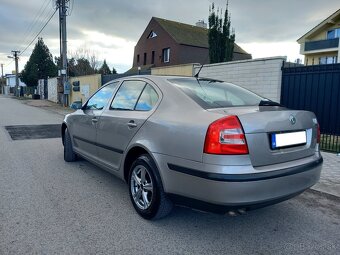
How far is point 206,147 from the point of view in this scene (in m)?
2.62

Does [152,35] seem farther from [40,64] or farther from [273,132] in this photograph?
[273,132]

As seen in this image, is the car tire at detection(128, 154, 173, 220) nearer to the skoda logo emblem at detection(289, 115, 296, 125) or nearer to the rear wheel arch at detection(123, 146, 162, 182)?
the rear wheel arch at detection(123, 146, 162, 182)

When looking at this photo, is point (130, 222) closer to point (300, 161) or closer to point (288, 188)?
point (288, 188)

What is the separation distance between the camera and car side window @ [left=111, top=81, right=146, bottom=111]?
3.79 meters

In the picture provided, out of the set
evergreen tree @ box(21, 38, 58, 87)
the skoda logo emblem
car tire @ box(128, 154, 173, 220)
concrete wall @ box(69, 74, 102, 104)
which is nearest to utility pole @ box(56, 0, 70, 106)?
concrete wall @ box(69, 74, 102, 104)

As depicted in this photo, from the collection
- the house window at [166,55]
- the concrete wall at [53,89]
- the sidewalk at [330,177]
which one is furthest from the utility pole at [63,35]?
the sidewalk at [330,177]

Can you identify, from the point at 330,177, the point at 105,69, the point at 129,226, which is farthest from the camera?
the point at 105,69

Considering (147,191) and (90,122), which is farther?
(90,122)

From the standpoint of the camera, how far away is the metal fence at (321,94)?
7.15 meters

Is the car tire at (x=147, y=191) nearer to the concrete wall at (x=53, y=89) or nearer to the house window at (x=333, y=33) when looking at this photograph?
the concrete wall at (x=53, y=89)

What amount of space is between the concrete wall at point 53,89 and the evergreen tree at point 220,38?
18736 mm

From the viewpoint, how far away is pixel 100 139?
4262mm

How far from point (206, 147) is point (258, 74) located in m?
6.99

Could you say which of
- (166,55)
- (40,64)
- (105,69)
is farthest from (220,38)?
(105,69)
